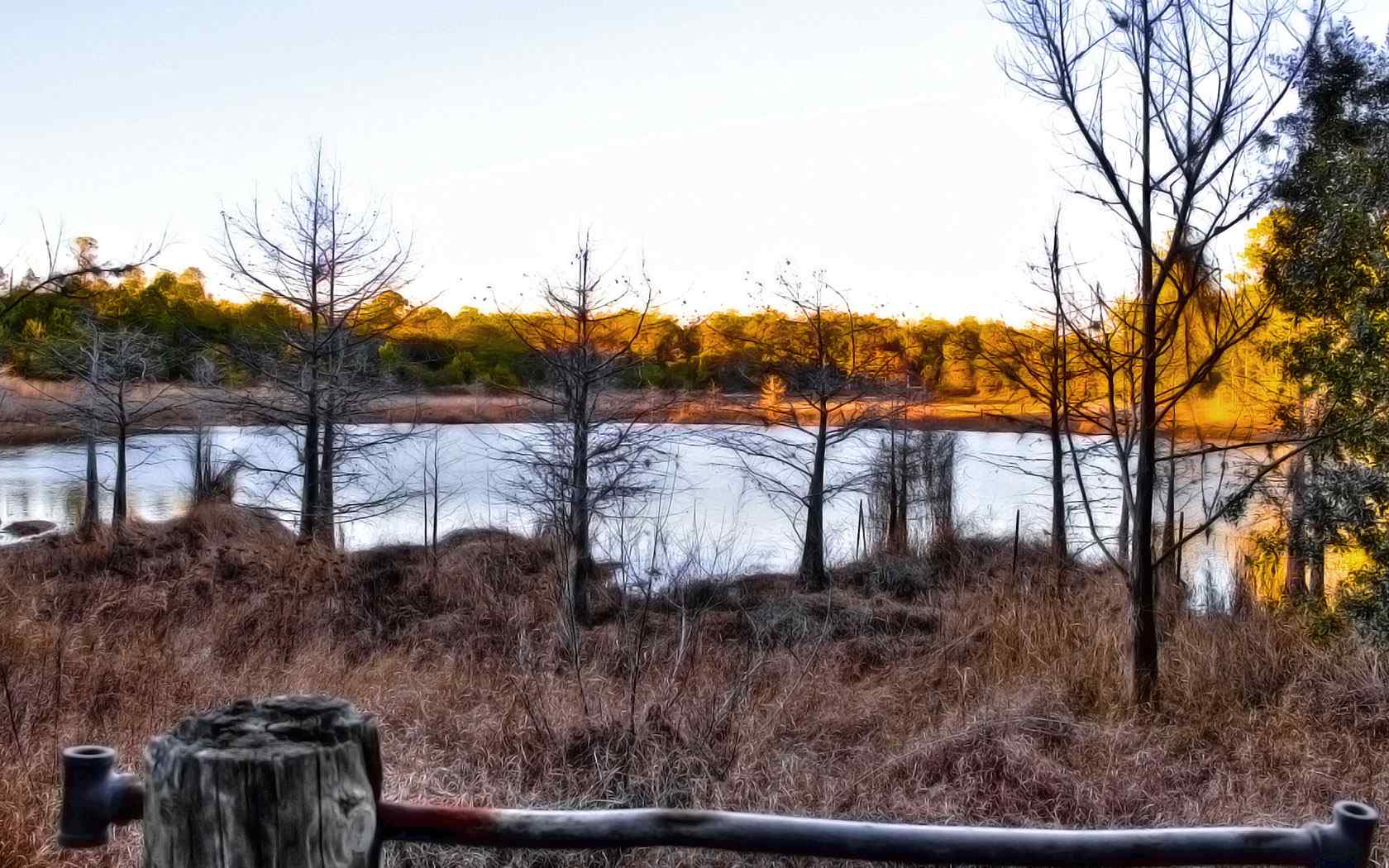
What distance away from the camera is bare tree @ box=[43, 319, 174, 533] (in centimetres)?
2275

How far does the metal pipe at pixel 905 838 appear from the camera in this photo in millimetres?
1540

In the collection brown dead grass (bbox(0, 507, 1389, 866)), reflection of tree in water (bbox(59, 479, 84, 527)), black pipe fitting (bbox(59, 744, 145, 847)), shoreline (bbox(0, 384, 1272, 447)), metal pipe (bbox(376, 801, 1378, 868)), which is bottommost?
reflection of tree in water (bbox(59, 479, 84, 527))

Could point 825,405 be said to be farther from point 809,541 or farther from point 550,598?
point 550,598

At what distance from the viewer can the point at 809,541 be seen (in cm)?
1916

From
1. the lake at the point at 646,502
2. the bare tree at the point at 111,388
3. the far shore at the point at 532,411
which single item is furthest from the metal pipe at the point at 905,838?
the bare tree at the point at 111,388

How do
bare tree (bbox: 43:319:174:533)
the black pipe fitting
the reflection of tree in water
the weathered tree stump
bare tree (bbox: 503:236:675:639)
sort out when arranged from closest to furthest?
the weathered tree stump → the black pipe fitting → bare tree (bbox: 503:236:675:639) → bare tree (bbox: 43:319:174:533) → the reflection of tree in water

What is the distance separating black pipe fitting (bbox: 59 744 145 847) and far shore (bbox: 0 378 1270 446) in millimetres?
13033

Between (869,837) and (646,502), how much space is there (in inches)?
637

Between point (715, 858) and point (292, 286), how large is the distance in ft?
67.3

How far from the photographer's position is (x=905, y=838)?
1.57 m

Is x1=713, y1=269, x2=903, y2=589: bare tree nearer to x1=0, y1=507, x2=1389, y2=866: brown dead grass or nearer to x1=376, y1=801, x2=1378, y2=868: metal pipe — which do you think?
x1=0, y1=507, x2=1389, y2=866: brown dead grass

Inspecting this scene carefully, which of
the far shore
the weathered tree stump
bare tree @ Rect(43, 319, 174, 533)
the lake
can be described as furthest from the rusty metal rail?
bare tree @ Rect(43, 319, 174, 533)

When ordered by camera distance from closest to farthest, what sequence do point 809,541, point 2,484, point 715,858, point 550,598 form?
point 715,858 < point 550,598 < point 809,541 < point 2,484

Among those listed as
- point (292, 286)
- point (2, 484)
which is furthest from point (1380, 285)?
point (2, 484)
